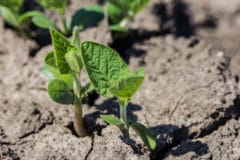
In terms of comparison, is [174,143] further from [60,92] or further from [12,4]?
[12,4]

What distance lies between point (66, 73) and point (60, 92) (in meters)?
0.10

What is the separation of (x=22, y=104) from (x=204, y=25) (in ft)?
5.16

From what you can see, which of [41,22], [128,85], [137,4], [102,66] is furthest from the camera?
[137,4]

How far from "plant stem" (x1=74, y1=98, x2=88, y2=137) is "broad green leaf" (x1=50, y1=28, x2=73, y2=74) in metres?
0.19

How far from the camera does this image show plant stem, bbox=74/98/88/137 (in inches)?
88.3

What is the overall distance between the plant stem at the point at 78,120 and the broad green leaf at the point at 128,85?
0.24 m

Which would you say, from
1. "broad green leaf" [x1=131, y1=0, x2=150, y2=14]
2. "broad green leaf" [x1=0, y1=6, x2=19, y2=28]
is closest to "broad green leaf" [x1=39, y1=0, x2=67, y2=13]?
"broad green leaf" [x1=0, y1=6, x2=19, y2=28]

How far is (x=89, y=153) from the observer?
7.25 feet

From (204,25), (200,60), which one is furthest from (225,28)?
(200,60)

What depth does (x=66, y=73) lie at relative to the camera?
83.5 inches

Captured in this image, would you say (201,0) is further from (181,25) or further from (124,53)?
(124,53)

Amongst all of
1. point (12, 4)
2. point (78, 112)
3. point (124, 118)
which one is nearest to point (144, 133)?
point (124, 118)

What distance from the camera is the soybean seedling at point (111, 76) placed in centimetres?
203

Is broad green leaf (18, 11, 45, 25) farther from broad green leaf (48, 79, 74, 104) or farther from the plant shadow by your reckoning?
the plant shadow
